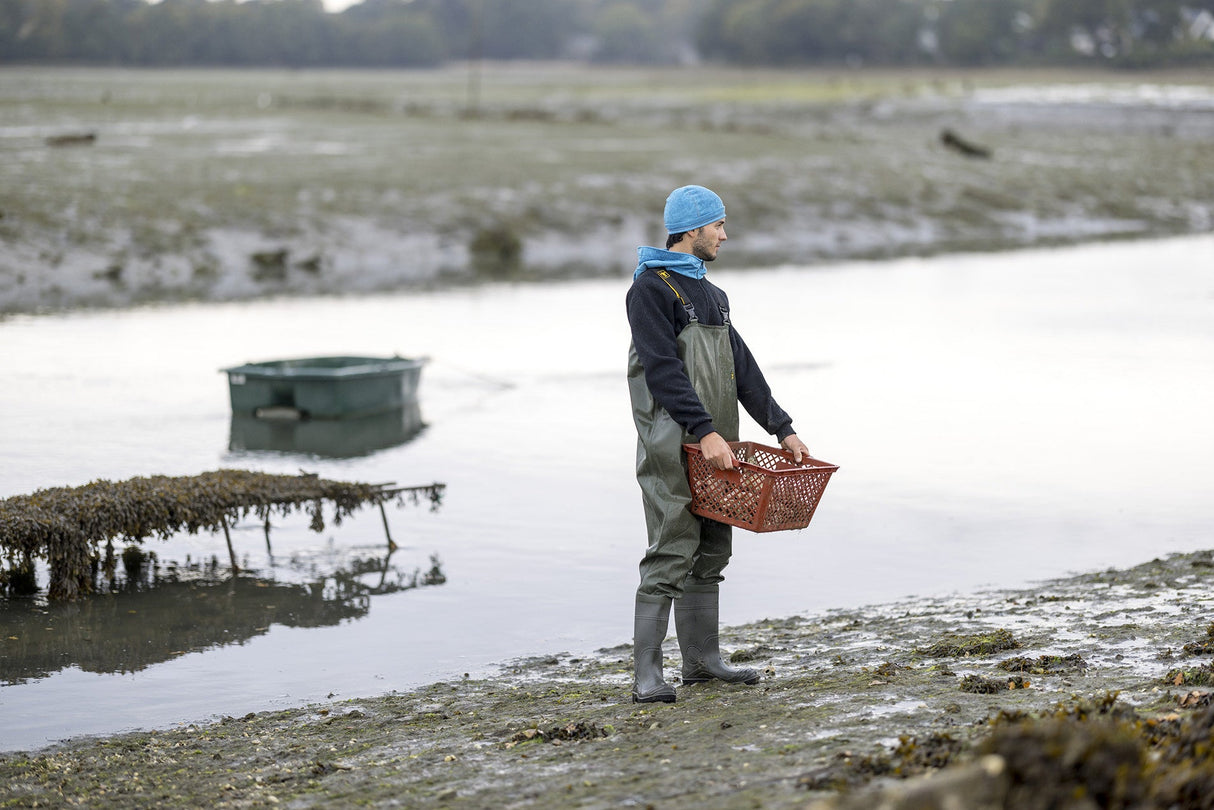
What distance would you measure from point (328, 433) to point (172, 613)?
5.29 metres

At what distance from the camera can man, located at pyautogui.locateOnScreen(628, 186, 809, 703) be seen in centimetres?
585

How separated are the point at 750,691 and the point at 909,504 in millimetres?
4637

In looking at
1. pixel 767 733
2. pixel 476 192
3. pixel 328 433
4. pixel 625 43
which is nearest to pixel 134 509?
pixel 767 733

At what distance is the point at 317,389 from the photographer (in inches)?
542

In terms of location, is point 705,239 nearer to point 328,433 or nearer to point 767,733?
point 767,733

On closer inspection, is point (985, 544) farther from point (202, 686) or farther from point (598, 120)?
point (598, 120)

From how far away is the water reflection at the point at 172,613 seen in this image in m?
7.54

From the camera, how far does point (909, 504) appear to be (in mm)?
10516

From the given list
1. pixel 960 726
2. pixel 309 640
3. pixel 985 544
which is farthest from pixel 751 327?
pixel 960 726

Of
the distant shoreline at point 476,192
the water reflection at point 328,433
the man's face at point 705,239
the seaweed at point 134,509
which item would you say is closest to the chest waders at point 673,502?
the man's face at point 705,239

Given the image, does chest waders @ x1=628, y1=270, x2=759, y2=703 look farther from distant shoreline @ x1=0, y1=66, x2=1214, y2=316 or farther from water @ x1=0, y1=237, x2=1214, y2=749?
distant shoreline @ x1=0, y1=66, x2=1214, y2=316

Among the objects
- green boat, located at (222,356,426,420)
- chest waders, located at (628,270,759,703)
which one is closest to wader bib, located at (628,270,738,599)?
chest waders, located at (628,270,759,703)

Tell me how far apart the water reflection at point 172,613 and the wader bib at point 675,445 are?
2888mm

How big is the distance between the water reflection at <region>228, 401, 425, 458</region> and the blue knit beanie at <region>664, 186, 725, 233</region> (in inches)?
278
